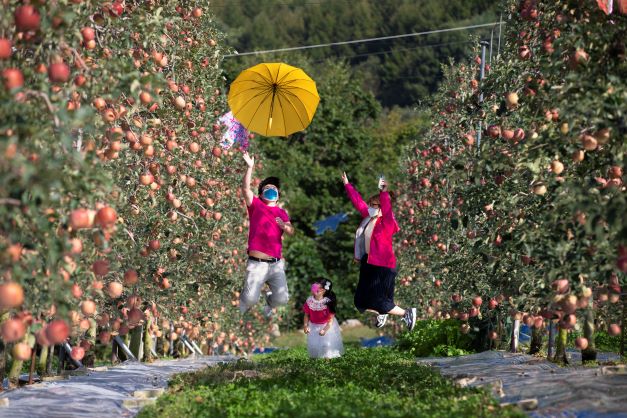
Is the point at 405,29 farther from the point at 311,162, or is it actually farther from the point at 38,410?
the point at 38,410

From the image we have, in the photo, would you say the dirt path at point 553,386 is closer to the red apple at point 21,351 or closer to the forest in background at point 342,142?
the red apple at point 21,351

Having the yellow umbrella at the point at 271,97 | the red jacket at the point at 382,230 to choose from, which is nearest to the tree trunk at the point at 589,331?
the red jacket at the point at 382,230

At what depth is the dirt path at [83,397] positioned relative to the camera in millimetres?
7797

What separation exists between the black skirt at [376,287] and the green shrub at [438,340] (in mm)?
2407

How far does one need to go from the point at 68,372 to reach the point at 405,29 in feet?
353

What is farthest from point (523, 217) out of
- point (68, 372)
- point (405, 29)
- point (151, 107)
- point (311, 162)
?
point (405, 29)

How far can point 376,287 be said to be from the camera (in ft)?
42.0

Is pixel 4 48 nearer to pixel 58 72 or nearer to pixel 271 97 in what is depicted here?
pixel 58 72

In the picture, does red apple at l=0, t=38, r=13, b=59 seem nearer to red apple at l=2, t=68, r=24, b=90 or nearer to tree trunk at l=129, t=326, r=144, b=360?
red apple at l=2, t=68, r=24, b=90

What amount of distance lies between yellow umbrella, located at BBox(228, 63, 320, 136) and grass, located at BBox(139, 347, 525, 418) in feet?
11.2

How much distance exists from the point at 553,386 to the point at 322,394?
6.35ft

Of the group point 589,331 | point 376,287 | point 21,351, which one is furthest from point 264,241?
point 21,351

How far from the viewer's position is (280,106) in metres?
12.8

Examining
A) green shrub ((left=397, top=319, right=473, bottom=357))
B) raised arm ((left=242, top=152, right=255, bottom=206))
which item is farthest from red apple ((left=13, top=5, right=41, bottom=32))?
green shrub ((left=397, top=319, right=473, bottom=357))
